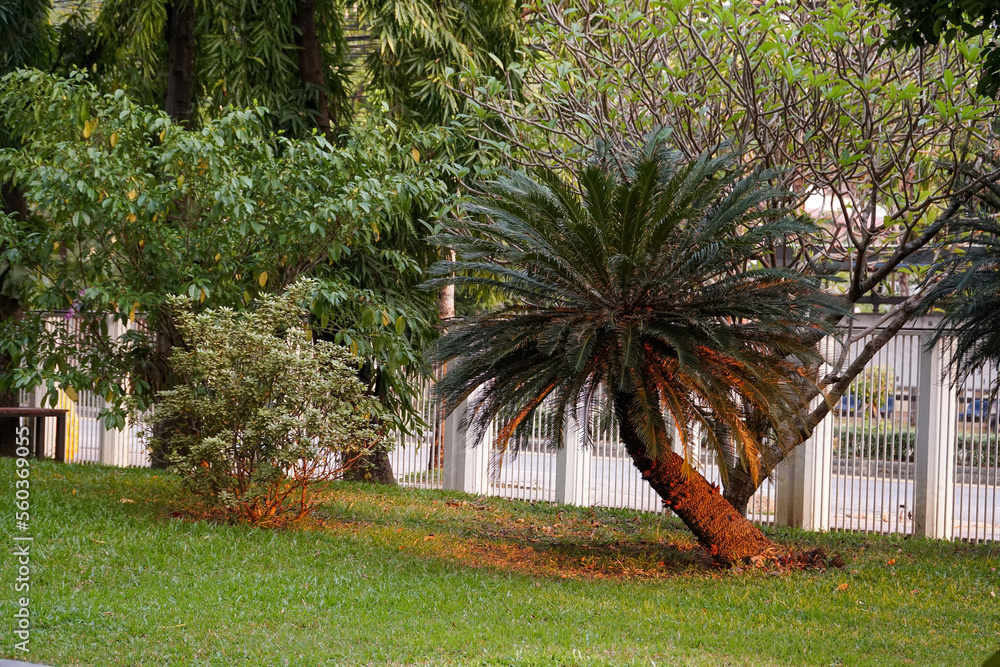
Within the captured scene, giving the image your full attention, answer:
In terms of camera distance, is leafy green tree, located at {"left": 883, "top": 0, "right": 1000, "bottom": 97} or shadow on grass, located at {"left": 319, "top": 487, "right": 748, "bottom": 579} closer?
leafy green tree, located at {"left": 883, "top": 0, "right": 1000, "bottom": 97}

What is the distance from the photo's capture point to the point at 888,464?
11117 mm

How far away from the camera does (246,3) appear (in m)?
11.9

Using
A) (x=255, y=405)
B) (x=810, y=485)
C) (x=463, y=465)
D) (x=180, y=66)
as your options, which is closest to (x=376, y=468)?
(x=463, y=465)

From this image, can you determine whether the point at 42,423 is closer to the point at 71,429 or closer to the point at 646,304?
the point at 71,429

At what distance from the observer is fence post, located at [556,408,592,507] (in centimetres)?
1239

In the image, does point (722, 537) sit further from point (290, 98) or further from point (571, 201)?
point (290, 98)

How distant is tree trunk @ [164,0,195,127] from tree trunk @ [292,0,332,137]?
1499mm

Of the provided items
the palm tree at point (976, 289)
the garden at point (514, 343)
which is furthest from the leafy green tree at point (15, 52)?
the palm tree at point (976, 289)

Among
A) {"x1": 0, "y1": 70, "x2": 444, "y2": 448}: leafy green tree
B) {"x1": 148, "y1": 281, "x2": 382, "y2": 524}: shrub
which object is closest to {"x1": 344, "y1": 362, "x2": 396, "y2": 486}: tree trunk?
{"x1": 0, "y1": 70, "x2": 444, "y2": 448}: leafy green tree

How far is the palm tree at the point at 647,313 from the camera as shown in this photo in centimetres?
760

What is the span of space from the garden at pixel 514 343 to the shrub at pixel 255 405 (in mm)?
36

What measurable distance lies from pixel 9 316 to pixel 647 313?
9770 millimetres

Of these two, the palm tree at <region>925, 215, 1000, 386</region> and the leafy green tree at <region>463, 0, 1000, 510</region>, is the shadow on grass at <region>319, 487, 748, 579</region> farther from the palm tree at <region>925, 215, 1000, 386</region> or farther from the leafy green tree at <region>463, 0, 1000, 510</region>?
the palm tree at <region>925, 215, 1000, 386</region>

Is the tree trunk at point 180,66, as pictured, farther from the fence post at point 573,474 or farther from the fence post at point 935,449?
the fence post at point 935,449
